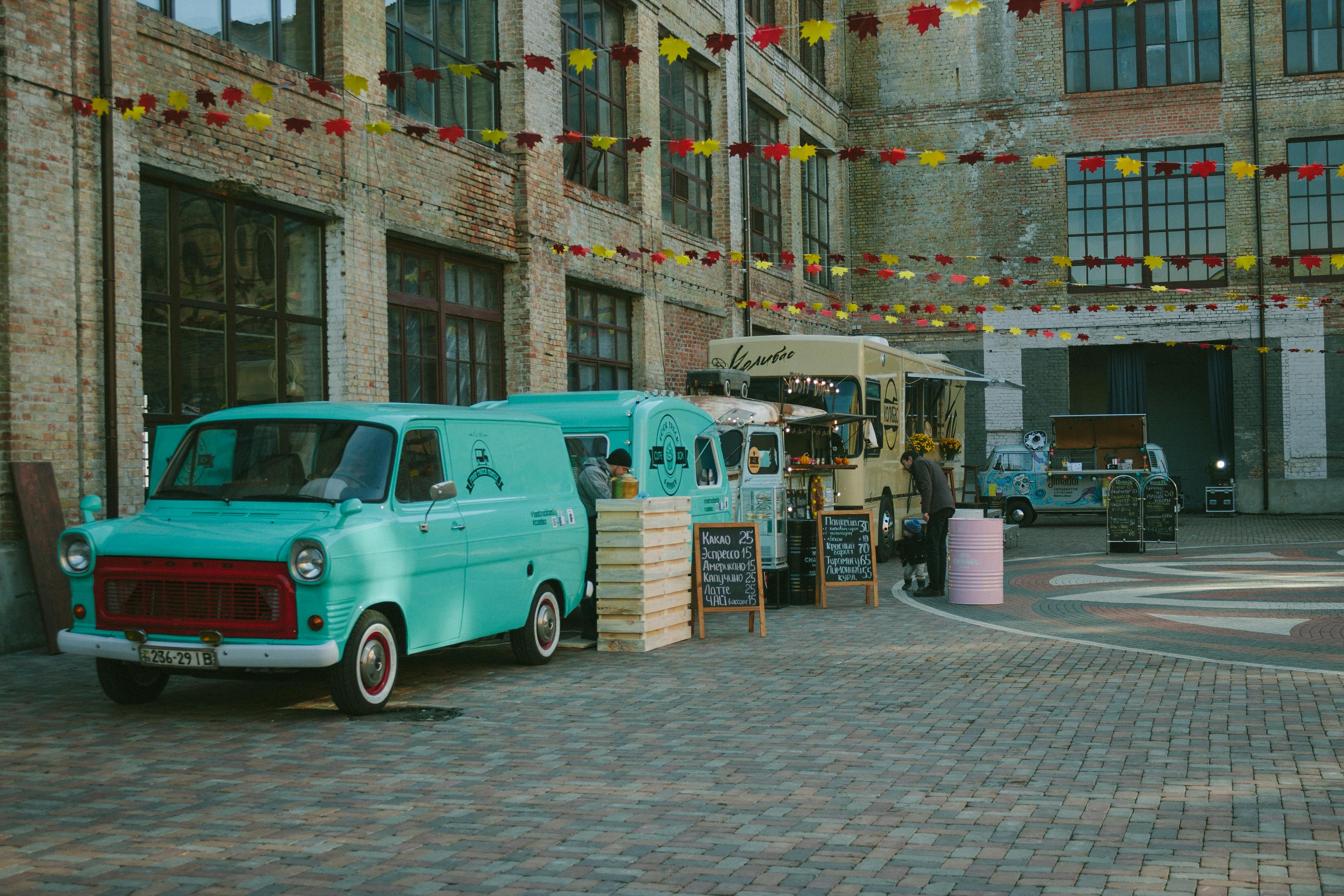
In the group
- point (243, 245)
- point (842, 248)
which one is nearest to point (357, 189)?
point (243, 245)

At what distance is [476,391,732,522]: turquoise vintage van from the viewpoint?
11.9 meters

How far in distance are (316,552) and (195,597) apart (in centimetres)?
82

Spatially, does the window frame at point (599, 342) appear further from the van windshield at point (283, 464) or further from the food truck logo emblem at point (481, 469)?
the van windshield at point (283, 464)

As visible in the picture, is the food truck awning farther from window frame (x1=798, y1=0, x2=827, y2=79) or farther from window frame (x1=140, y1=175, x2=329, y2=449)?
window frame (x1=140, y1=175, x2=329, y2=449)

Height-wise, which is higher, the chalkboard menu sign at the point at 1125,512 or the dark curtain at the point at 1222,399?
the dark curtain at the point at 1222,399

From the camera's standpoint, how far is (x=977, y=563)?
45.0 ft

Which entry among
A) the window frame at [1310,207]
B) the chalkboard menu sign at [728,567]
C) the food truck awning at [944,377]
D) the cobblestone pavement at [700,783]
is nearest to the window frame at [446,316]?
the chalkboard menu sign at [728,567]

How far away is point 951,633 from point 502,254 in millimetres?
9314

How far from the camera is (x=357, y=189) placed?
49.8ft

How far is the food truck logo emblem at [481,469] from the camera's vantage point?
9242 mm

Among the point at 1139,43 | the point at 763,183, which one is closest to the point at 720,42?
the point at 763,183

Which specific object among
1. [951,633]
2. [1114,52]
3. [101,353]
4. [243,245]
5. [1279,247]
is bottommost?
[951,633]

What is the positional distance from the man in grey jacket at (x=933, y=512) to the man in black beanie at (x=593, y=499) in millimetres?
4067

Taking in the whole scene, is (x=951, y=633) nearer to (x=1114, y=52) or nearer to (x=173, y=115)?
(x=173, y=115)
